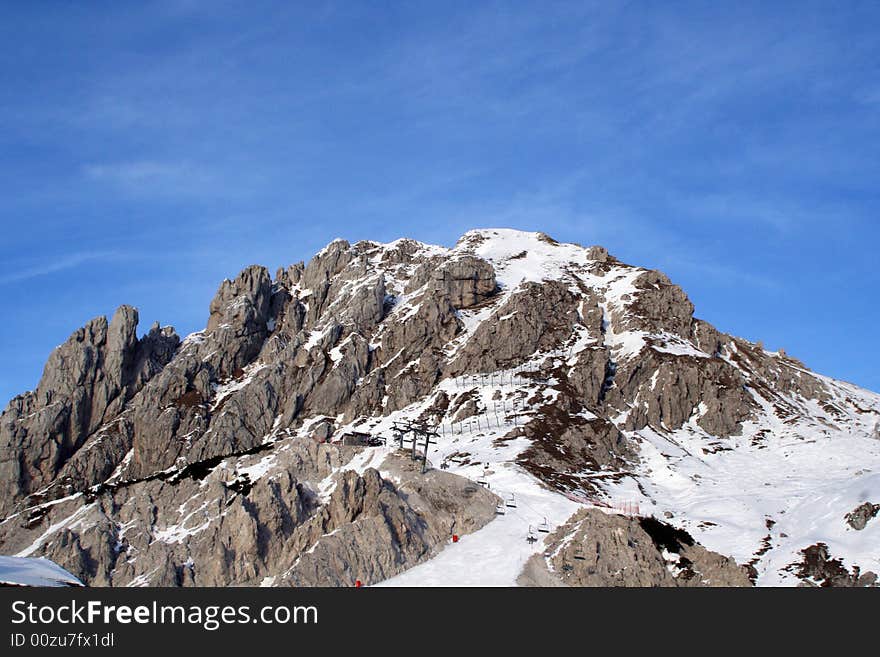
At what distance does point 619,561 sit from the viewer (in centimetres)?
7081

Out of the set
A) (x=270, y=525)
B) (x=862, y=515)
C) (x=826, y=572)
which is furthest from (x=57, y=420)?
(x=862, y=515)

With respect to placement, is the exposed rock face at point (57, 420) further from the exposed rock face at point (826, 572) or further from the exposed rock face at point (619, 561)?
the exposed rock face at point (826, 572)

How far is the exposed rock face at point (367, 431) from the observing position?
8306 centimetres

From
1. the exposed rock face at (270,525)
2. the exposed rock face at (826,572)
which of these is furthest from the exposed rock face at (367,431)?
the exposed rock face at (826,572)

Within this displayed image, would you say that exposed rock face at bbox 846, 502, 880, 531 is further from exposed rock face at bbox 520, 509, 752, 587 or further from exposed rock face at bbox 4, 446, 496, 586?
exposed rock face at bbox 4, 446, 496, 586

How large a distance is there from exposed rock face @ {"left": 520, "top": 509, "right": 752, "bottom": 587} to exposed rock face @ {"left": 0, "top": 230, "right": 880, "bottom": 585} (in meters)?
0.36

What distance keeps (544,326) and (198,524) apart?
369 ft

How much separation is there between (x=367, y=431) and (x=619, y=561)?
99.7 m

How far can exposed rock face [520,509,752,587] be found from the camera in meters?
69.8

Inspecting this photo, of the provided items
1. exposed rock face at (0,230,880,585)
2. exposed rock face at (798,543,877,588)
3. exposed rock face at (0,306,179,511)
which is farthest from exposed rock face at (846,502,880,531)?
exposed rock face at (0,306,179,511)

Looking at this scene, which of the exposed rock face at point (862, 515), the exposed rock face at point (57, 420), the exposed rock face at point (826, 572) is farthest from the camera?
the exposed rock face at point (57, 420)

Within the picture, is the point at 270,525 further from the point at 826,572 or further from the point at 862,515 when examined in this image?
the point at 862,515

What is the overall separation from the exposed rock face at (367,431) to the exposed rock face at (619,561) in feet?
1.20
